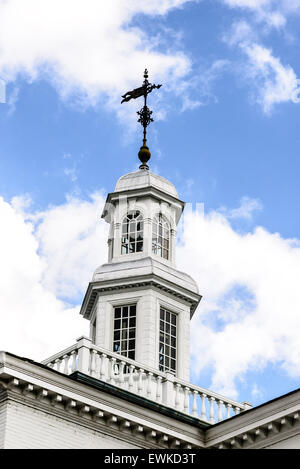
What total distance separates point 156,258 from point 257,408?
9.63 metres

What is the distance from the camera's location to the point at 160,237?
32.2 m

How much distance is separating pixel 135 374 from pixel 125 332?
4891 mm

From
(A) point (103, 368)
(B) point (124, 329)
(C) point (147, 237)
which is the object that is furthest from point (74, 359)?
(C) point (147, 237)

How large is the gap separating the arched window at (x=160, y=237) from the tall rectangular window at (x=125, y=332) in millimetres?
2599

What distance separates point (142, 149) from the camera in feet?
114

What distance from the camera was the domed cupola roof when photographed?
32656mm

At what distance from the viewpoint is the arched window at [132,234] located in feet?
104

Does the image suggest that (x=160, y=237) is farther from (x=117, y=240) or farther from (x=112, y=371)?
(x=112, y=371)

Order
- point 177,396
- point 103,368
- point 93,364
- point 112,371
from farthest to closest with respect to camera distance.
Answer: point 177,396
point 112,371
point 103,368
point 93,364

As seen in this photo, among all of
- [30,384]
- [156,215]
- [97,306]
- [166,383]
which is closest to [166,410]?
[166,383]

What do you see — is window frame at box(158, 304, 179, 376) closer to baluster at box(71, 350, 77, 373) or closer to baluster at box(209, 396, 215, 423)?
baluster at box(209, 396, 215, 423)
